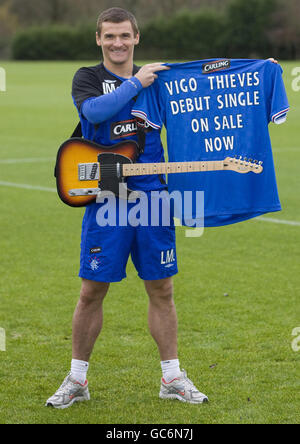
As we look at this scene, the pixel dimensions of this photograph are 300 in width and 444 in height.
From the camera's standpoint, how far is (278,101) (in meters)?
4.70

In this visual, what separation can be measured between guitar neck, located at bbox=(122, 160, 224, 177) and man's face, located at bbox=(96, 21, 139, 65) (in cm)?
61

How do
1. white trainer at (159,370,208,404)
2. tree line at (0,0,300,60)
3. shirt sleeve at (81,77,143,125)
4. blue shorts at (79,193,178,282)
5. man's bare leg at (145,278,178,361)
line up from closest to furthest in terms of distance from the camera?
1. shirt sleeve at (81,77,143,125)
2. blue shorts at (79,193,178,282)
3. white trainer at (159,370,208,404)
4. man's bare leg at (145,278,178,361)
5. tree line at (0,0,300,60)

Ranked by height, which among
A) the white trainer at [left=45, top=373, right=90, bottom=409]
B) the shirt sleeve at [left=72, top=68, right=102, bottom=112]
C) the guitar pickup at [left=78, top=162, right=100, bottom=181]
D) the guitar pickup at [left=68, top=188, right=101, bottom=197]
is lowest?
the white trainer at [left=45, top=373, right=90, bottom=409]

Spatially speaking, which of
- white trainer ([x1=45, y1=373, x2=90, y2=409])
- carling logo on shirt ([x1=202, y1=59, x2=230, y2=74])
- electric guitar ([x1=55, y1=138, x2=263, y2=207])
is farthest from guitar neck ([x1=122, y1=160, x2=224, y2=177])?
white trainer ([x1=45, y1=373, x2=90, y2=409])

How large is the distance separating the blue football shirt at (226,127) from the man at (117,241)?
21 centimetres

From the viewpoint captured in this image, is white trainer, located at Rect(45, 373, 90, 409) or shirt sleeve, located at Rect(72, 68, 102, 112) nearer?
shirt sleeve, located at Rect(72, 68, 102, 112)

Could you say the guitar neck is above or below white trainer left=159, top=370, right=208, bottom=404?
above

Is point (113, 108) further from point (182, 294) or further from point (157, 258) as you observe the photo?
point (182, 294)

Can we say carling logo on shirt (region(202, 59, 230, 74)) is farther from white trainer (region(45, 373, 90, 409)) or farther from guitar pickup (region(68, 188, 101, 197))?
white trainer (region(45, 373, 90, 409))

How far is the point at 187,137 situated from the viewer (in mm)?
4727

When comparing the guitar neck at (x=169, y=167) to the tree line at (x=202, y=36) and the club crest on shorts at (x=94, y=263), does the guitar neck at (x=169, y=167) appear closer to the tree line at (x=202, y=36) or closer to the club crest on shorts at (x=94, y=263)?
the club crest on shorts at (x=94, y=263)

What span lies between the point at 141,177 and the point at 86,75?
67 centimetres

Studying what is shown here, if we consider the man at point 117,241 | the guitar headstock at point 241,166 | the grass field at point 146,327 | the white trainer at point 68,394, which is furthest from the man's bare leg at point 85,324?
the guitar headstock at point 241,166

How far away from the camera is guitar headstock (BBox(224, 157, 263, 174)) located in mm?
4523
